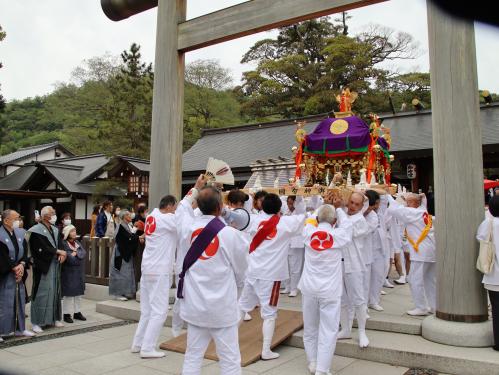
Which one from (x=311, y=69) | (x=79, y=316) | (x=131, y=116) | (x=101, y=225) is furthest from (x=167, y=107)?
(x=311, y=69)

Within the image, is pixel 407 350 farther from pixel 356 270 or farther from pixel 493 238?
pixel 493 238

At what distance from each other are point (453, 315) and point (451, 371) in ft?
2.16

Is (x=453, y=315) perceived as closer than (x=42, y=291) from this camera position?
Yes

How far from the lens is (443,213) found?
4.76 m

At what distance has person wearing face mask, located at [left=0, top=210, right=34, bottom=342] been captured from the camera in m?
5.70

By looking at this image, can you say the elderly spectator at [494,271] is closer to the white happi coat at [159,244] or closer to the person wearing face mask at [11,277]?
the white happi coat at [159,244]

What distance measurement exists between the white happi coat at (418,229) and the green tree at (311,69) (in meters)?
19.8

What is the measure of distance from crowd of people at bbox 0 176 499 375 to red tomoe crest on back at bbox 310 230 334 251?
0.01 metres

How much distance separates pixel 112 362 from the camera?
4.86 meters

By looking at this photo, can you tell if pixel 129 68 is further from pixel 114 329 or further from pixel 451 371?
pixel 451 371

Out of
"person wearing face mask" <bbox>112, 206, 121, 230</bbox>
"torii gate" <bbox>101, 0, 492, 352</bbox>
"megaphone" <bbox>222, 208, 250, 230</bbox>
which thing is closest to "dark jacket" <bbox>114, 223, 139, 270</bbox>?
"person wearing face mask" <bbox>112, 206, 121, 230</bbox>

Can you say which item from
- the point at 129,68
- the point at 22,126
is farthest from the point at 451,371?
the point at 22,126

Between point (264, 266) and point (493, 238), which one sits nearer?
point (493, 238)

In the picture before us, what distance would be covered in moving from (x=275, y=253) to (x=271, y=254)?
0.16 feet
